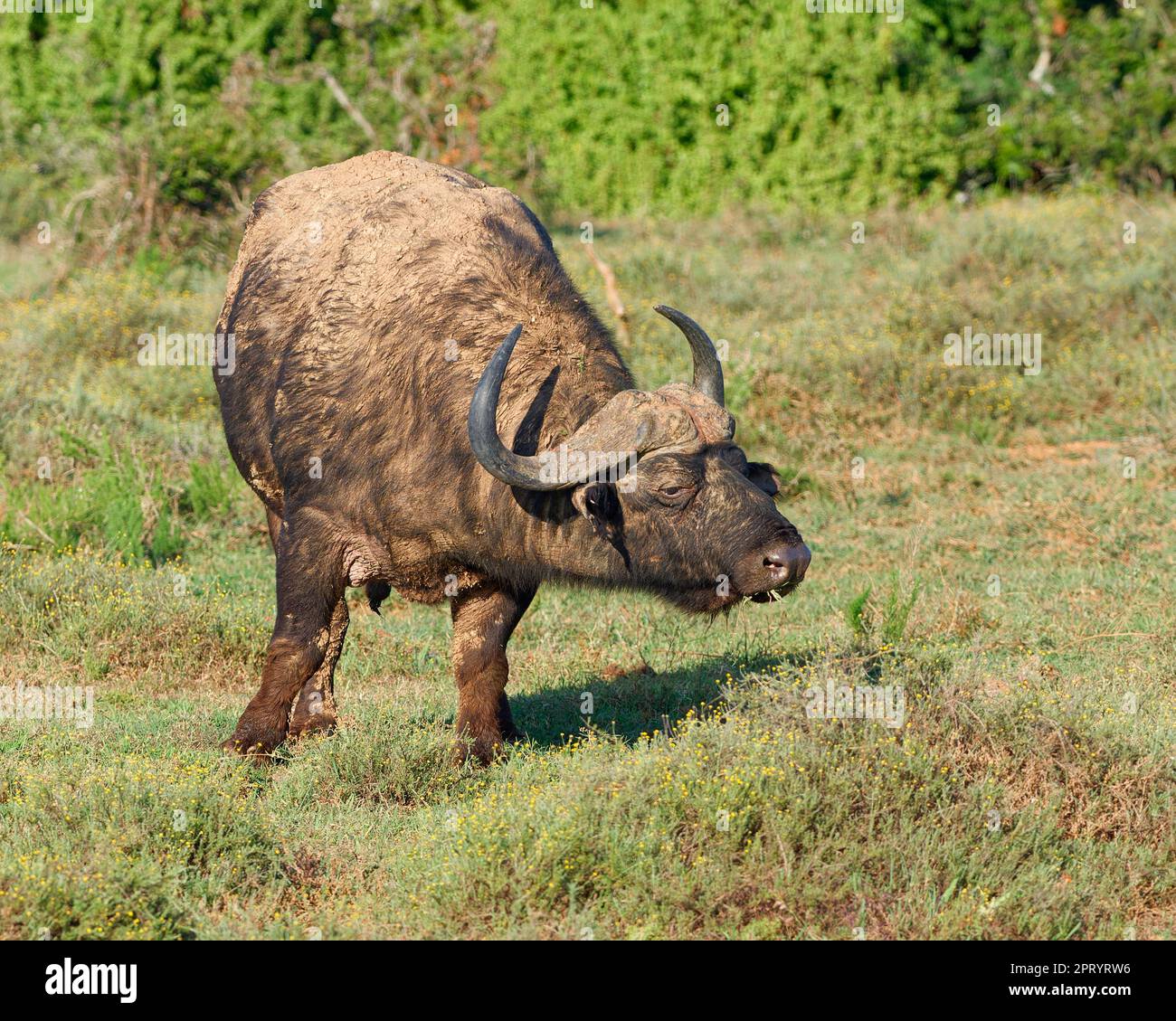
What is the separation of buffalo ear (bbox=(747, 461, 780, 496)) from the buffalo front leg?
1.28 m

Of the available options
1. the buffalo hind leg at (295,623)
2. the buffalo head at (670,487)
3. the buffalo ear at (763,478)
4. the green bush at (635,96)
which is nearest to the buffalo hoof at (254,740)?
the buffalo hind leg at (295,623)

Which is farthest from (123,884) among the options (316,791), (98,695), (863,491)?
(863,491)

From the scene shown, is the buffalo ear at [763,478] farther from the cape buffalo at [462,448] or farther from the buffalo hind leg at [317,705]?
the buffalo hind leg at [317,705]

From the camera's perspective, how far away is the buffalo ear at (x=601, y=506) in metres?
5.92

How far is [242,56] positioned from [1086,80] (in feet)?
33.6

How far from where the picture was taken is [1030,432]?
1184 centimetres

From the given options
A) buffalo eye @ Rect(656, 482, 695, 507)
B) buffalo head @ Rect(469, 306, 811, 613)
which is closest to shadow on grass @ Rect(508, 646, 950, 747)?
buffalo head @ Rect(469, 306, 811, 613)

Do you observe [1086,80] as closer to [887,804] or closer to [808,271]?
[808,271]

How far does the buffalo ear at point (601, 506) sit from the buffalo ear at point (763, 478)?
0.56m

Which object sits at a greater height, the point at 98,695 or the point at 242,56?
the point at 242,56

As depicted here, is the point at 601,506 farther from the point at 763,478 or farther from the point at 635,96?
the point at 635,96

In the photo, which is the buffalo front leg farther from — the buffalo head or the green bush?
the green bush

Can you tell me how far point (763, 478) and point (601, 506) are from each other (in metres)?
0.70

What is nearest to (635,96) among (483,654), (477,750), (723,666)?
(723,666)
